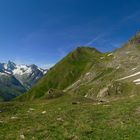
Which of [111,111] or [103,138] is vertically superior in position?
[111,111]

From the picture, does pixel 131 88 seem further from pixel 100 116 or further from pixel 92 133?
pixel 92 133

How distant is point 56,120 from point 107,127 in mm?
7330

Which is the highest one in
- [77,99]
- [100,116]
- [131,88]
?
[131,88]

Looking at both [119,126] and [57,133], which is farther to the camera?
[119,126]

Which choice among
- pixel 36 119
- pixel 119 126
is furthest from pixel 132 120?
pixel 36 119

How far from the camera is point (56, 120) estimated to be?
32.4m

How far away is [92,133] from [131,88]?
66.8m

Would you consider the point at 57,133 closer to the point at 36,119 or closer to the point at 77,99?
the point at 36,119

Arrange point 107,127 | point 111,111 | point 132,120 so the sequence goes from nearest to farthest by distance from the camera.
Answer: point 107,127
point 132,120
point 111,111

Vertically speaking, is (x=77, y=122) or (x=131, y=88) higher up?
(x=131, y=88)

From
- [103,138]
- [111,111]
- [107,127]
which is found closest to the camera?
[103,138]

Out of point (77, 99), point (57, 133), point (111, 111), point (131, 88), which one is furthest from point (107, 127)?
point (131, 88)

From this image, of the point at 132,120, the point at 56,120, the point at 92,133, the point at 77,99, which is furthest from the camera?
the point at 77,99

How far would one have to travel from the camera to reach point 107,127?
27891 millimetres
